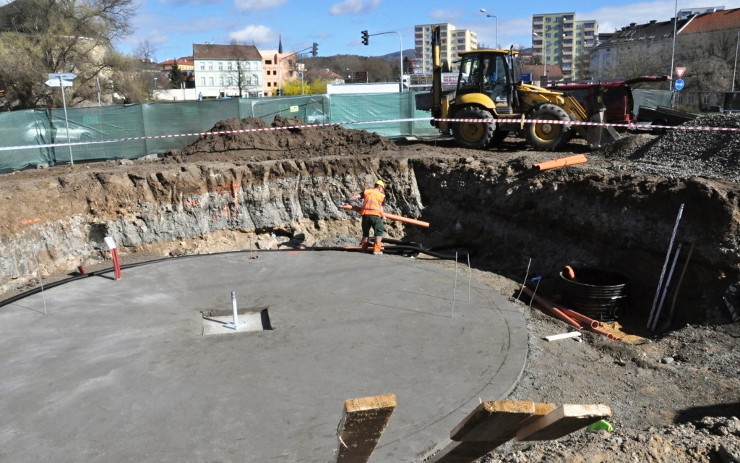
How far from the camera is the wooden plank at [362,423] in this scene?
2086 mm

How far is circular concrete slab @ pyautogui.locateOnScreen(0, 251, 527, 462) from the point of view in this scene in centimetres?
458

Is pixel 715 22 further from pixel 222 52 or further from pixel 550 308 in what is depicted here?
pixel 222 52

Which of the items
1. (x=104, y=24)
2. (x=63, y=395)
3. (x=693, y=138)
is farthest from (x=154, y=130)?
(x=104, y=24)

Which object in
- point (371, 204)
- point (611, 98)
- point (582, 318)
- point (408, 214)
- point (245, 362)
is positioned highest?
point (611, 98)

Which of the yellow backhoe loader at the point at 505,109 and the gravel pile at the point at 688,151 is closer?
the gravel pile at the point at 688,151

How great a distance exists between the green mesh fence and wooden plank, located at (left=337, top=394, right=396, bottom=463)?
40.3ft

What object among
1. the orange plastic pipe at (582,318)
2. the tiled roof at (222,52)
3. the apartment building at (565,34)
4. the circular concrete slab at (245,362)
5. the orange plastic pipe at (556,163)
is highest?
the apartment building at (565,34)

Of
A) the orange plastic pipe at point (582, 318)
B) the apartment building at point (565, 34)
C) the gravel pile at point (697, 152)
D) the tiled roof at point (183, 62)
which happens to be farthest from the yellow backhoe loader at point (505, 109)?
the apartment building at point (565, 34)

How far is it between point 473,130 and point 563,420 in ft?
40.4

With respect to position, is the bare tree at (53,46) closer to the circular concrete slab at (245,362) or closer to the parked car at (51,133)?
the parked car at (51,133)

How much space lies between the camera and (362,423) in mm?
2158

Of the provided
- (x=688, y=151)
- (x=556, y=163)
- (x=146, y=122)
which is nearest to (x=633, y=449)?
(x=556, y=163)

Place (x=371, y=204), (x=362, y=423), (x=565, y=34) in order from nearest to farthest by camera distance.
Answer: (x=362, y=423)
(x=371, y=204)
(x=565, y=34)

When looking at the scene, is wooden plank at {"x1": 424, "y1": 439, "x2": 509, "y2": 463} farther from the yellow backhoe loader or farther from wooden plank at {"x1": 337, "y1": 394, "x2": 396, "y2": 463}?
the yellow backhoe loader
